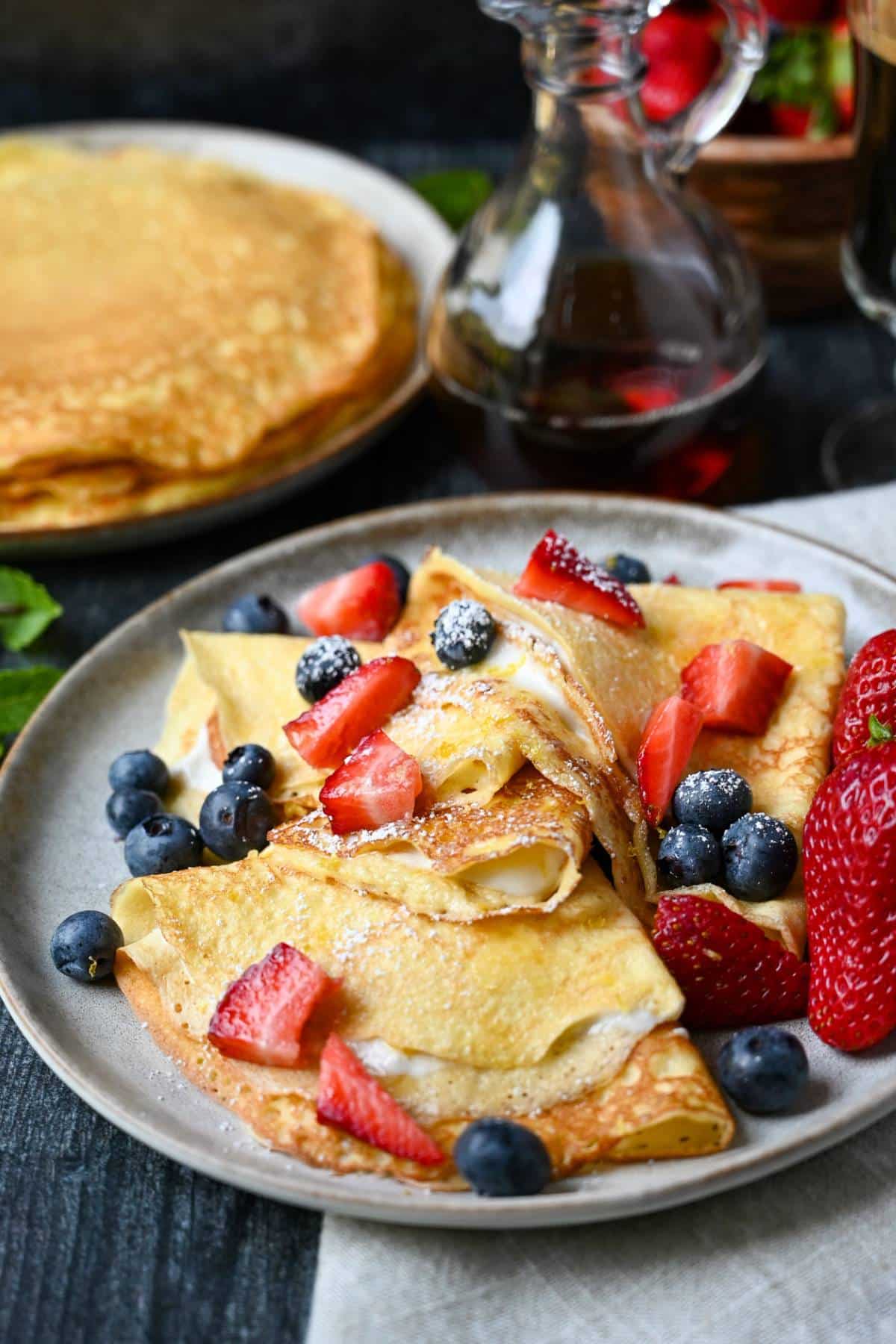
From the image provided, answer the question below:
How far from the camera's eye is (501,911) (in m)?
1.55

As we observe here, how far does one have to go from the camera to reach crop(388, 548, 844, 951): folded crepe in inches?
68.8

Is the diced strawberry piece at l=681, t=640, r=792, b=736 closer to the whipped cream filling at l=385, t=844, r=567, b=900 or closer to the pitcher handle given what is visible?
the whipped cream filling at l=385, t=844, r=567, b=900

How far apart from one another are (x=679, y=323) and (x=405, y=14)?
87.0 inches

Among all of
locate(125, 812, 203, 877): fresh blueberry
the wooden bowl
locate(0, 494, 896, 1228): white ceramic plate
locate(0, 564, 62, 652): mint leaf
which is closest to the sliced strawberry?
locate(125, 812, 203, 877): fresh blueberry

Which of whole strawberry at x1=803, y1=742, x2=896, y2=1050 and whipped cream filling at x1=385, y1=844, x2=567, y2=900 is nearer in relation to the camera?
whole strawberry at x1=803, y1=742, x2=896, y2=1050

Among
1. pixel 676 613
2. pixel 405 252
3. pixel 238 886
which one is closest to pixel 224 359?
pixel 405 252

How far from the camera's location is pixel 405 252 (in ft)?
11.1

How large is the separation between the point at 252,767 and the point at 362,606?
40cm

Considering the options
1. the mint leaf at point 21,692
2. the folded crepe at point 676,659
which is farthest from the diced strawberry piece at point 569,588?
the mint leaf at point 21,692

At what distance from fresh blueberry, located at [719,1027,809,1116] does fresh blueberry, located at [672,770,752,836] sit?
29 cm

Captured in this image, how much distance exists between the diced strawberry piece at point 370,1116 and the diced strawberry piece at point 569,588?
721mm

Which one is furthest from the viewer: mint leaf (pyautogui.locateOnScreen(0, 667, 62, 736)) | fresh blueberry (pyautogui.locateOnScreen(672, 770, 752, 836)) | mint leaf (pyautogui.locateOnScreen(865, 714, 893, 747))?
mint leaf (pyautogui.locateOnScreen(0, 667, 62, 736))

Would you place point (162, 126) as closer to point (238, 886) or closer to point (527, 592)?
point (527, 592)

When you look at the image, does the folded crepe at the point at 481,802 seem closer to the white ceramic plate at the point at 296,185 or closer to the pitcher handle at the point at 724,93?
the white ceramic plate at the point at 296,185
